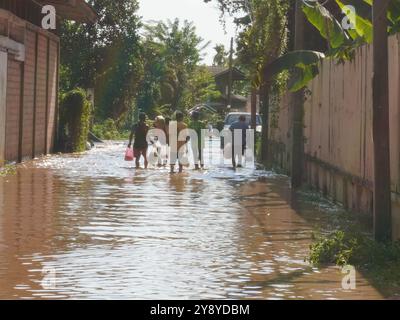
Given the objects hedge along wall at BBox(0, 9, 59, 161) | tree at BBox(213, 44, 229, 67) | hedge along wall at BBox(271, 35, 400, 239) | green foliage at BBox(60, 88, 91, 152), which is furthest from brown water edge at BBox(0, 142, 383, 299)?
tree at BBox(213, 44, 229, 67)

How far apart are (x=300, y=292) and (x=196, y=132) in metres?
19.2

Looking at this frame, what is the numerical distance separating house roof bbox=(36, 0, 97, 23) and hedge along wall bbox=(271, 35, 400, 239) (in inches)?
354

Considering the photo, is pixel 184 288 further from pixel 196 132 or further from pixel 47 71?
pixel 47 71

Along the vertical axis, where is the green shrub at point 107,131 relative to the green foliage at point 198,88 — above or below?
below

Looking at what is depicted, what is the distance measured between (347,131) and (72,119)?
2030 cm

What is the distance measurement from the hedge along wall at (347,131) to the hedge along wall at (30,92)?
792 cm

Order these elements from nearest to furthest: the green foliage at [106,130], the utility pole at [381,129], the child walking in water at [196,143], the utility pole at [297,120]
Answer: the utility pole at [381,129] → the utility pole at [297,120] → the child walking in water at [196,143] → the green foliage at [106,130]

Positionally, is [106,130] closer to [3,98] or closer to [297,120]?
[3,98]

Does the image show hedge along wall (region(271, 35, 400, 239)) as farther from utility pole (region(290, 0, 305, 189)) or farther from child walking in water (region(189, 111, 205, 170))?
child walking in water (region(189, 111, 205, 170))

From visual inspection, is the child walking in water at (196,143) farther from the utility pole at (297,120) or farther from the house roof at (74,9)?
the utility pole at (297,120)

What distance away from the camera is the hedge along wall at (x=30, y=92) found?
27.0m

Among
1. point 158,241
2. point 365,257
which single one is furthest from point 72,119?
point 365,257

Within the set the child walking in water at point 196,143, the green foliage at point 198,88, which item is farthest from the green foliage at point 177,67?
the child walking in water at point 196,143

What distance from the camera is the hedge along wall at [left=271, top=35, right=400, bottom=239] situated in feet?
45.1
